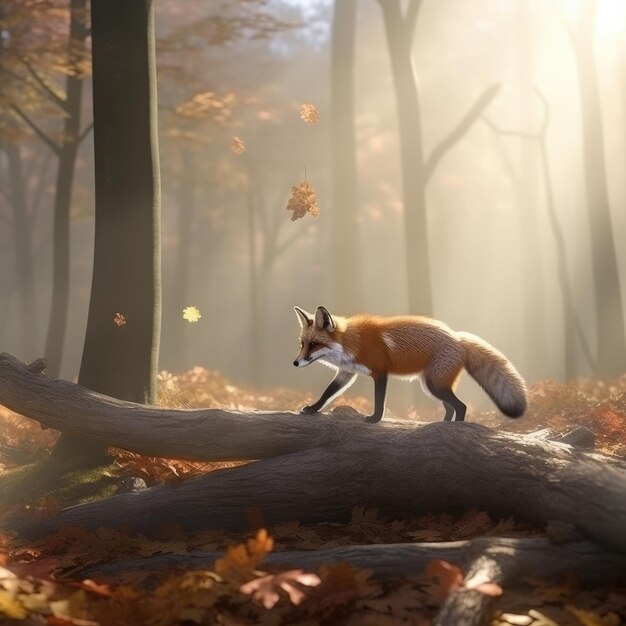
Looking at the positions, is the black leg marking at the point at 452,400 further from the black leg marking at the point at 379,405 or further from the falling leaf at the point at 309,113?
the falling leaf at the point at 309,113

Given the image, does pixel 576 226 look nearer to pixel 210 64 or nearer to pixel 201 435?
pixel 210 64

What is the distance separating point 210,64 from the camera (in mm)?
28078

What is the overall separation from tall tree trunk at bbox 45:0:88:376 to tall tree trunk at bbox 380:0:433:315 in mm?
6898

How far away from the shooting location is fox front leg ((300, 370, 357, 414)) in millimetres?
7062

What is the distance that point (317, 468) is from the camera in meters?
6.41

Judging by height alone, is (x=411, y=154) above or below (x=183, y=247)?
above

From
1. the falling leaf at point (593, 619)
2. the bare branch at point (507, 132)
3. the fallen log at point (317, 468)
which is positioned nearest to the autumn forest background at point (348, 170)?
the bare branch at point (507, 132)

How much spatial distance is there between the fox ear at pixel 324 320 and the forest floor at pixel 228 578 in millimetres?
1860

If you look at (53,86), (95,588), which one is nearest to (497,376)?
(95,588)

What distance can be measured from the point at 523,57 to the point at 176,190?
1571 centimetres

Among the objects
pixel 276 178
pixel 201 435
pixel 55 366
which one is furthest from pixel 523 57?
pixel 201 435

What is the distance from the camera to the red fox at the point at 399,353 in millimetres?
6883

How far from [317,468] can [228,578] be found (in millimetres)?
2173

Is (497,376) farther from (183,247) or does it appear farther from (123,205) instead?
(183,247)
